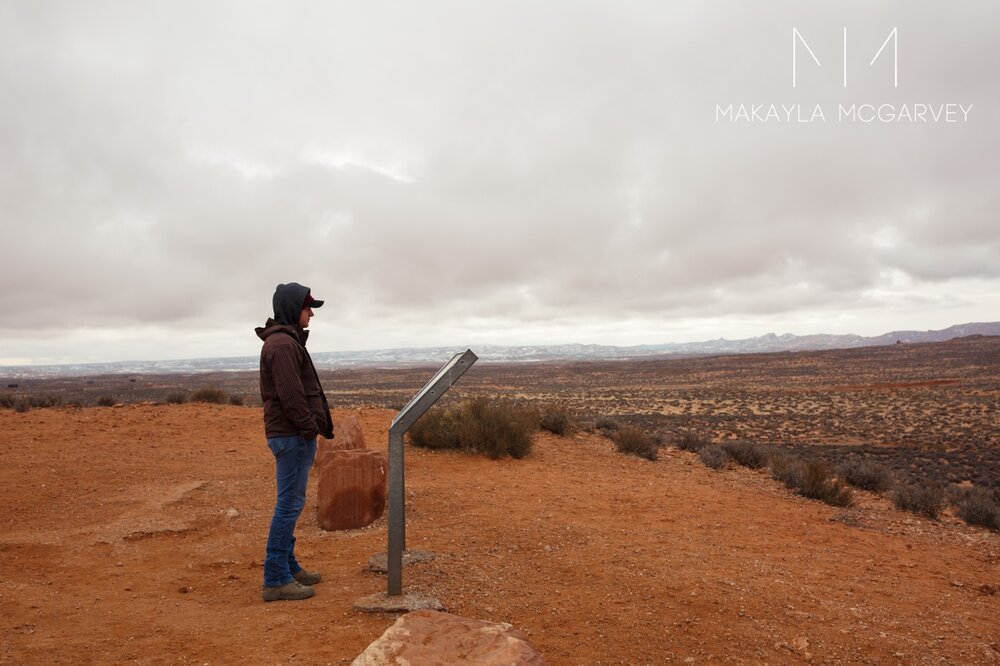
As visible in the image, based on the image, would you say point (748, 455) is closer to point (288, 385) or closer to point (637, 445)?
point (637, 445)

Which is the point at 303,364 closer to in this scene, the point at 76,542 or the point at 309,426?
the point at 309,426

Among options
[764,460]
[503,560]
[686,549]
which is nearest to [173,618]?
[503,560]

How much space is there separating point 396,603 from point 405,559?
117 centimetres

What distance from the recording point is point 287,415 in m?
4.35

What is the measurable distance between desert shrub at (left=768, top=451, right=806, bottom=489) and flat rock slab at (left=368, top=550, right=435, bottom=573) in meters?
7.23

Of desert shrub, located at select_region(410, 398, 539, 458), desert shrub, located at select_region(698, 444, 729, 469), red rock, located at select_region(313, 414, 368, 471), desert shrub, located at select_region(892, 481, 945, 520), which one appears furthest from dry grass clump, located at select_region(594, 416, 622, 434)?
red rock, located at select_region(313, 414, 368, 471)

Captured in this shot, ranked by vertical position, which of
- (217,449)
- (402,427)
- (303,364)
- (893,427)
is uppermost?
(303,364)

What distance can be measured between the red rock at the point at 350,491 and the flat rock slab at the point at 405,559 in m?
1.33

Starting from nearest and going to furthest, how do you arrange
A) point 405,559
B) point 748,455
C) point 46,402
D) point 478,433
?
point 405,559 → point 478,433 → point 748,455 → point 46,402

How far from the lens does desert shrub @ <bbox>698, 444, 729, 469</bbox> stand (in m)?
12.1

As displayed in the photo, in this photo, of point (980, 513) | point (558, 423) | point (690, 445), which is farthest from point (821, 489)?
point (558, 423)

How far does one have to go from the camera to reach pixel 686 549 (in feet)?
20.6

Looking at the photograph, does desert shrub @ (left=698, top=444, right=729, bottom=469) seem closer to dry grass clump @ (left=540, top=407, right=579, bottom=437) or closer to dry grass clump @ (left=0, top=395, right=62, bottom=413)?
dry grass clump @ (left=540, top=407, right=579, bottom=437)

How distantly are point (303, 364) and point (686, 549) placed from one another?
14.2 feet
